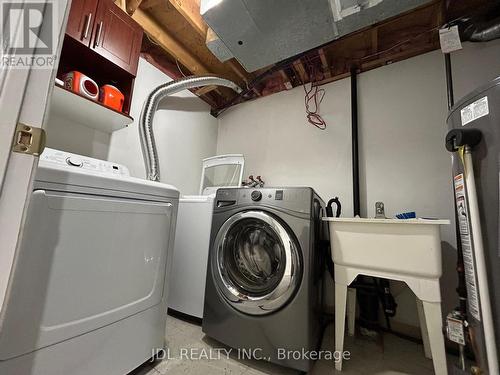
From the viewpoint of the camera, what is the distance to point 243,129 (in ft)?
8.29

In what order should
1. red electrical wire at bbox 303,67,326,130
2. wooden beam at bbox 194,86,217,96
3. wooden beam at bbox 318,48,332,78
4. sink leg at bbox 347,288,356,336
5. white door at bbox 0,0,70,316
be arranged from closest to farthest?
white door at bbox 0,0,70,316 → sink leg at bbox 347,288,356,336 → wooden beam at bbox 318,48,332,78 → red electrical wire at bbox 303,67,326,130 → wooden beam at bbox 194,86,217,96

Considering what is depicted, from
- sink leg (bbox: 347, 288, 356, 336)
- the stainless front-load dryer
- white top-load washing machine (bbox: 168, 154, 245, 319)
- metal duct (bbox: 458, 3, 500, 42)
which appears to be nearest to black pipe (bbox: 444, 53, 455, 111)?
metal duct (bbox: 458, 3, 500, 42)

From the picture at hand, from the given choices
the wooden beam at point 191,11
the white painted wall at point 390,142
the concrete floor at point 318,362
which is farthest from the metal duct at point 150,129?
the concrete floor at point 318,362

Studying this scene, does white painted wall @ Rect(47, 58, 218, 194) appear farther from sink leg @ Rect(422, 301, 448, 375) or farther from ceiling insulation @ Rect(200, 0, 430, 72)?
sink leg @ Rect(422, 301, 448, 375)

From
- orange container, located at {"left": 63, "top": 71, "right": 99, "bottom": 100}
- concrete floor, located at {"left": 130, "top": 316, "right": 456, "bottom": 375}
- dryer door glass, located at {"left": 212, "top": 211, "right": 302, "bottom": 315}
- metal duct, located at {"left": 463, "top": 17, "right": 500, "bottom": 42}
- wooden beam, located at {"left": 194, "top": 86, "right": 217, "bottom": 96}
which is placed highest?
wooden beam, located at {"left": 194, "top": 86, "right": 217, "bottom": 96}

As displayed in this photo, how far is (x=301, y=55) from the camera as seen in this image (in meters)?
1.80

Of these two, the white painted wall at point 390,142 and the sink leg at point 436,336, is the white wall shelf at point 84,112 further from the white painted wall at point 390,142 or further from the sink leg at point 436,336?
the sink leg at point 436,336

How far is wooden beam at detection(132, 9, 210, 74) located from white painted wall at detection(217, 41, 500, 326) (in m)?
0.95

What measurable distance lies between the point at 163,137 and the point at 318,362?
2.14 metres

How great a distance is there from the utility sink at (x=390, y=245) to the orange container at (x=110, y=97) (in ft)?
5.02

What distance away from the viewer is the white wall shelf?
1.15 meters

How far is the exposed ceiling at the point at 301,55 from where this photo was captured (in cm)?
154

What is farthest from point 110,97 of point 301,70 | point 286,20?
point 301,70

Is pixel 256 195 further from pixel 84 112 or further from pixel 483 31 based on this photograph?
pixel 483 31
